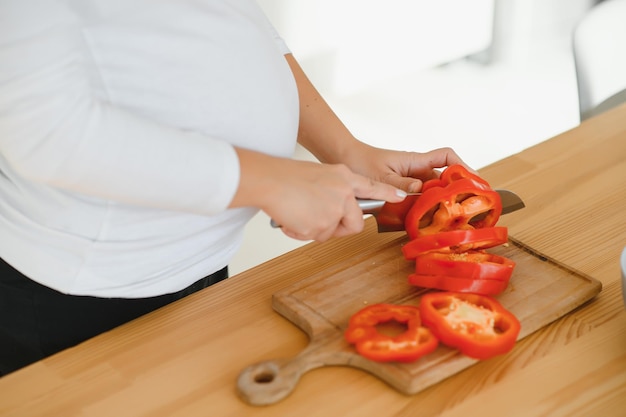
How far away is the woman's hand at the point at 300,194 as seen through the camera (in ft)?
2.99

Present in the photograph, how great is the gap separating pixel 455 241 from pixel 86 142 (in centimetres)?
45

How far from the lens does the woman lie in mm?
812

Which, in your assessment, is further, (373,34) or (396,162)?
(373,34)

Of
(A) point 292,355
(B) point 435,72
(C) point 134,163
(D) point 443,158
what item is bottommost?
(B) point 435,72

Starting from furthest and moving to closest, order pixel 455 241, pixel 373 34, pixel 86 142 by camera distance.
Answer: pixel 373 34, pixel 455 241, pixel 86 142

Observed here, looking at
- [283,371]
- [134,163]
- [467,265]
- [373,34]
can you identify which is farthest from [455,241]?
[373,34]

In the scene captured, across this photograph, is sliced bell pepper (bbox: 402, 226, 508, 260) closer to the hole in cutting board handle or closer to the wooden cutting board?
the wooden cutting board

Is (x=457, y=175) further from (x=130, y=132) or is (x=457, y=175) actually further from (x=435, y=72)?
(x=435, y=72)

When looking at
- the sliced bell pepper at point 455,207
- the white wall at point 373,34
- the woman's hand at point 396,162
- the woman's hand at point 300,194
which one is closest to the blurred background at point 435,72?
the white wall at point 373,34

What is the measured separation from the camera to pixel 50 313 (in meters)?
1.04

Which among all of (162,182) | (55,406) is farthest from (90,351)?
(162,182)

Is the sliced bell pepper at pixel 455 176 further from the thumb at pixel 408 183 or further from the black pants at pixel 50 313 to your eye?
the black pants at pixel 50 313

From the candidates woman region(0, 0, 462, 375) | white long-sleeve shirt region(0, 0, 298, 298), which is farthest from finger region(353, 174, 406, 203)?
white long-sleeve shirt region(0, 0, 298, 298)

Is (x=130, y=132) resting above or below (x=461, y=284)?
above
